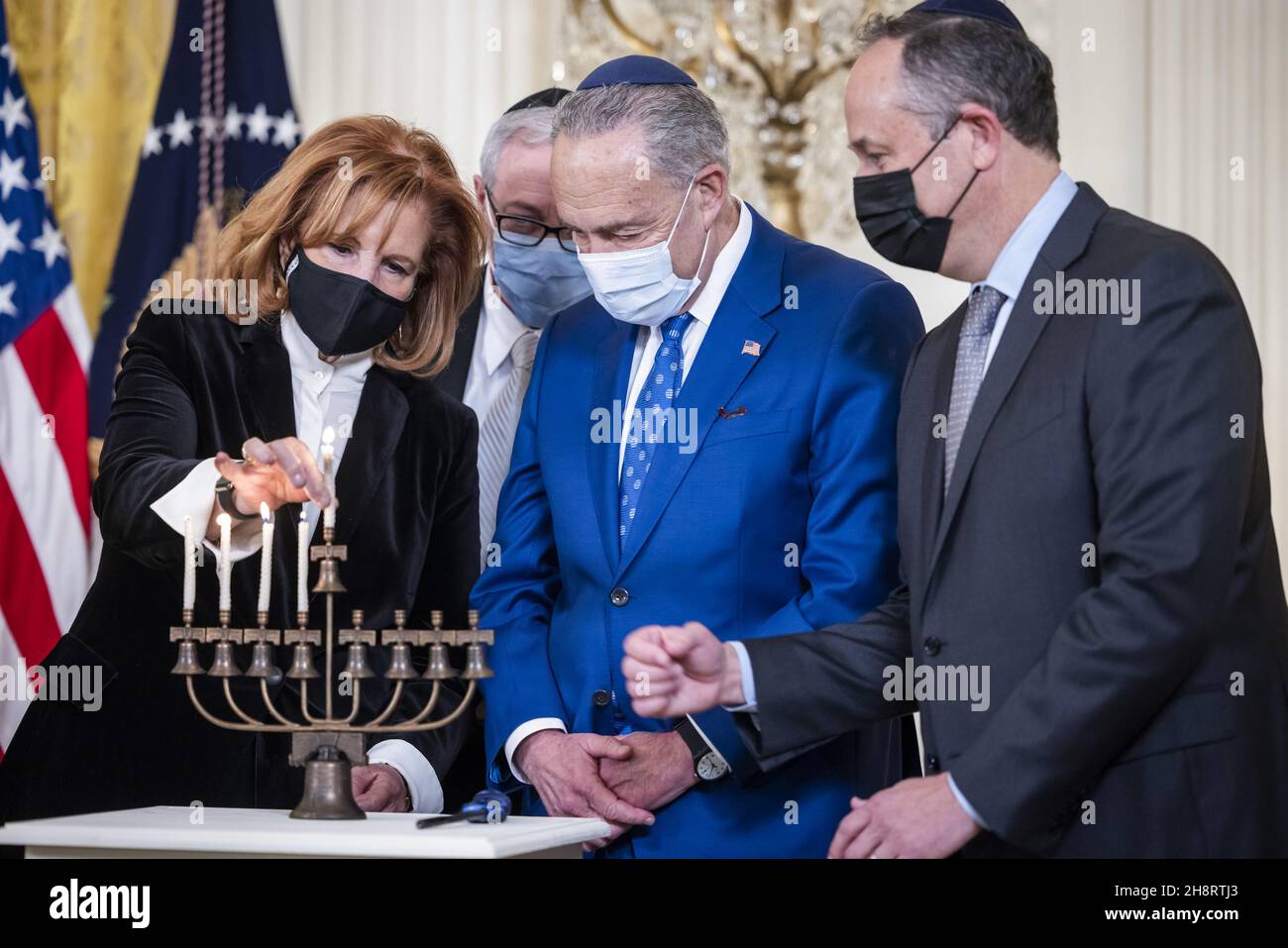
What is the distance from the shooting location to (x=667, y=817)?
2.98 m

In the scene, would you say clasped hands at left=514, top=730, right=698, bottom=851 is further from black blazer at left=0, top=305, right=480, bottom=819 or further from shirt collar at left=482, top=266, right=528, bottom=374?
shirt collar at left=482, top=266, right=528, bottom=374

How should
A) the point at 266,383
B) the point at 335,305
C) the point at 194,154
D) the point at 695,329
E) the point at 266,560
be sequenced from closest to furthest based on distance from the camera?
the point at 266,560 → the point at 695,329 → the point at 335,305 → the point at 266,383 → the point at 194,154

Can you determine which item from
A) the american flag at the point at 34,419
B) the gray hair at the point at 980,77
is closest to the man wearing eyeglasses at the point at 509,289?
the gray hair at the point at 980,77

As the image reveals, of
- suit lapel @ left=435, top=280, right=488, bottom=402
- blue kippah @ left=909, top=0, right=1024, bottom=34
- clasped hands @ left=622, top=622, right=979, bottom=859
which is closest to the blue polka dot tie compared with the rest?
clasped hands @ left=622, top=622, right=979, bottom=859

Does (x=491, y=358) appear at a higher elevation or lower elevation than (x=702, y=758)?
higher

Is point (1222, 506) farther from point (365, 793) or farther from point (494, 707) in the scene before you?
point (365, 793)

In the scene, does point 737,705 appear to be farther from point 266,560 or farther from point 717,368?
point 266,560

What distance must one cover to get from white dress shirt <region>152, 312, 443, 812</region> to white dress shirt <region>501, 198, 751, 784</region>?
0.25m

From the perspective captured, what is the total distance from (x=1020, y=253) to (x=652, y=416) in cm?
81

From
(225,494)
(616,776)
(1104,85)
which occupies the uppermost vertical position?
(1104,85)

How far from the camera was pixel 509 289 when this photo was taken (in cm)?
405

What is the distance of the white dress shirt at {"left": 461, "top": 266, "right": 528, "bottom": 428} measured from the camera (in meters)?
4.15

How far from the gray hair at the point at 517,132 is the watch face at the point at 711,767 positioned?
185cm

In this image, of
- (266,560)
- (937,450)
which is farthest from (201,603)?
(937,450)
